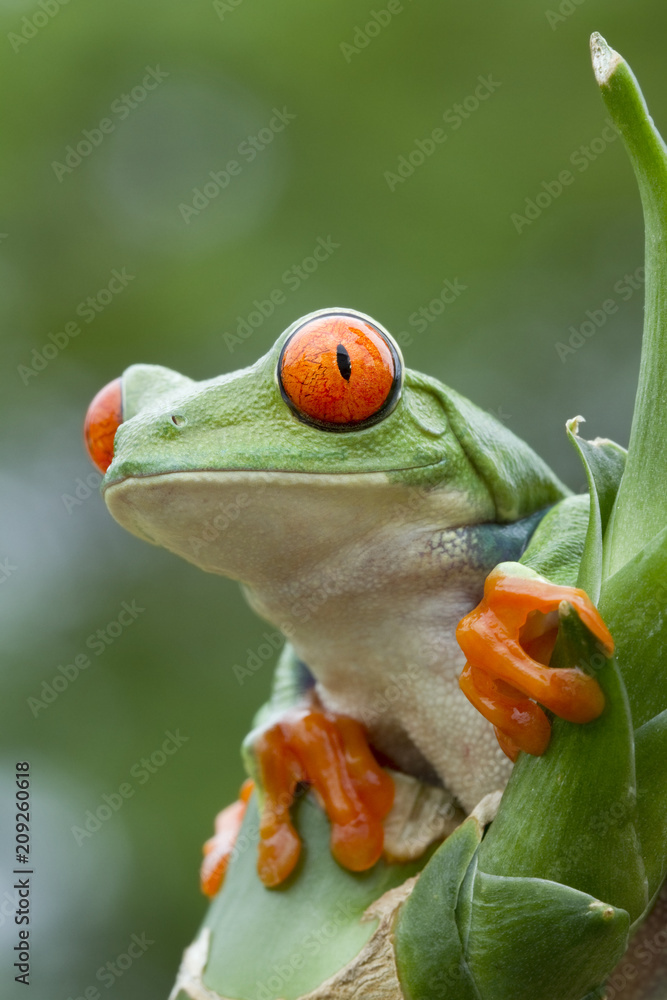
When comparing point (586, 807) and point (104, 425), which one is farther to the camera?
point (104, 425)

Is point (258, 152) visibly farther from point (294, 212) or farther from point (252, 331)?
point (252, 331)

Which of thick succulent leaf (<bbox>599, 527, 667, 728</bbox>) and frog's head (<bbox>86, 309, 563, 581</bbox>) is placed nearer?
thick succulent leaf (<bbox>599, 527, 667, 728</bbox>)

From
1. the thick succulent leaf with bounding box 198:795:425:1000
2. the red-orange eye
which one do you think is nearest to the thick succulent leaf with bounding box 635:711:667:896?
the thick succulent leaf with bounding box 198:795:425:1000

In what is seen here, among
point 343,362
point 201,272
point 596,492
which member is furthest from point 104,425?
point 201,272

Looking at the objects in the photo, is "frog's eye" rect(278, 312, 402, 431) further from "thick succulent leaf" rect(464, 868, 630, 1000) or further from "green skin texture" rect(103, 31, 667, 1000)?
"thick succulent leaf" rect(464, 868, 630, 1000)

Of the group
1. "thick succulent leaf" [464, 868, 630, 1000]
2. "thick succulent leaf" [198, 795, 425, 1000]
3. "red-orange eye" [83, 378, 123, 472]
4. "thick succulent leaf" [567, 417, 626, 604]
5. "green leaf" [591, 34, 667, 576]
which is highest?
"green leaf" [591, 34, 667, 576]

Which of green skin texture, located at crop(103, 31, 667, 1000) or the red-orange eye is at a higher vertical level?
green skin texture, located at crop(103, 31, 667, 1000)

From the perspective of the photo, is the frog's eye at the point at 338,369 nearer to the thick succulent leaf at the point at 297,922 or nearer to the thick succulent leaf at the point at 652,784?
the thick succulent leaf at the point at 652,784

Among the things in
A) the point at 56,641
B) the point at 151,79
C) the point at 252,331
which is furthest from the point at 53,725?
the point at 151,79

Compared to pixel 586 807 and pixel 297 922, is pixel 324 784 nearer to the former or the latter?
pixel 297 922
